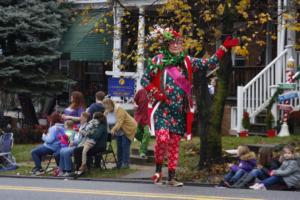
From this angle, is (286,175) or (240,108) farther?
(240,108)

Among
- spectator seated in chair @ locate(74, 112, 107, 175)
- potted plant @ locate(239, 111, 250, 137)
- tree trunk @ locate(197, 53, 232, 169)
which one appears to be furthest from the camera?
potted plant @ locate(239, 111, 250, 137)

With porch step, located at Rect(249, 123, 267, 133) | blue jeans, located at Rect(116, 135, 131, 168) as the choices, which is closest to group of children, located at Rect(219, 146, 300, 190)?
blue jeans, located at Rect(116, 135, 131, 168)

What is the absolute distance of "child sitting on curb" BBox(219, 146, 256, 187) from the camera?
10.3 metres

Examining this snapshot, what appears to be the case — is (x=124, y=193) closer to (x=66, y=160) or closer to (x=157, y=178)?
(x=157, y=178)

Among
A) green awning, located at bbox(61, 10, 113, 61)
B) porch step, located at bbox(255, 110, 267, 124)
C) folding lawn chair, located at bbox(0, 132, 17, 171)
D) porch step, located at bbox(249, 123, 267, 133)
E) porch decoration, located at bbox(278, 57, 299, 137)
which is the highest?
green awning, located at bbox(61, 10, 113, 61)

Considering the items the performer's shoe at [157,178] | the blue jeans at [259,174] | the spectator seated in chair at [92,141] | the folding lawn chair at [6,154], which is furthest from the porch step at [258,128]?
the performer's shoe at [157,178]

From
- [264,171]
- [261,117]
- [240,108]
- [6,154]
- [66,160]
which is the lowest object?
[6,154]

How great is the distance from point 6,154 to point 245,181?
6514mm

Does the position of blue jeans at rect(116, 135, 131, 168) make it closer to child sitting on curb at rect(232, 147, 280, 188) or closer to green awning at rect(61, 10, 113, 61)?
child sitting on curb at rect(232, 147, 280, 188)

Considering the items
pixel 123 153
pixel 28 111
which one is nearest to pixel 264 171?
pixel 123 153

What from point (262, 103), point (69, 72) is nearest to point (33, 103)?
point (69, 72)

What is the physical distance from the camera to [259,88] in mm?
18438

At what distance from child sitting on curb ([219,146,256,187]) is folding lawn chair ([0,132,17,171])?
5861 millimetres

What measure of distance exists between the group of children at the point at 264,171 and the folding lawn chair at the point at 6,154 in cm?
586
